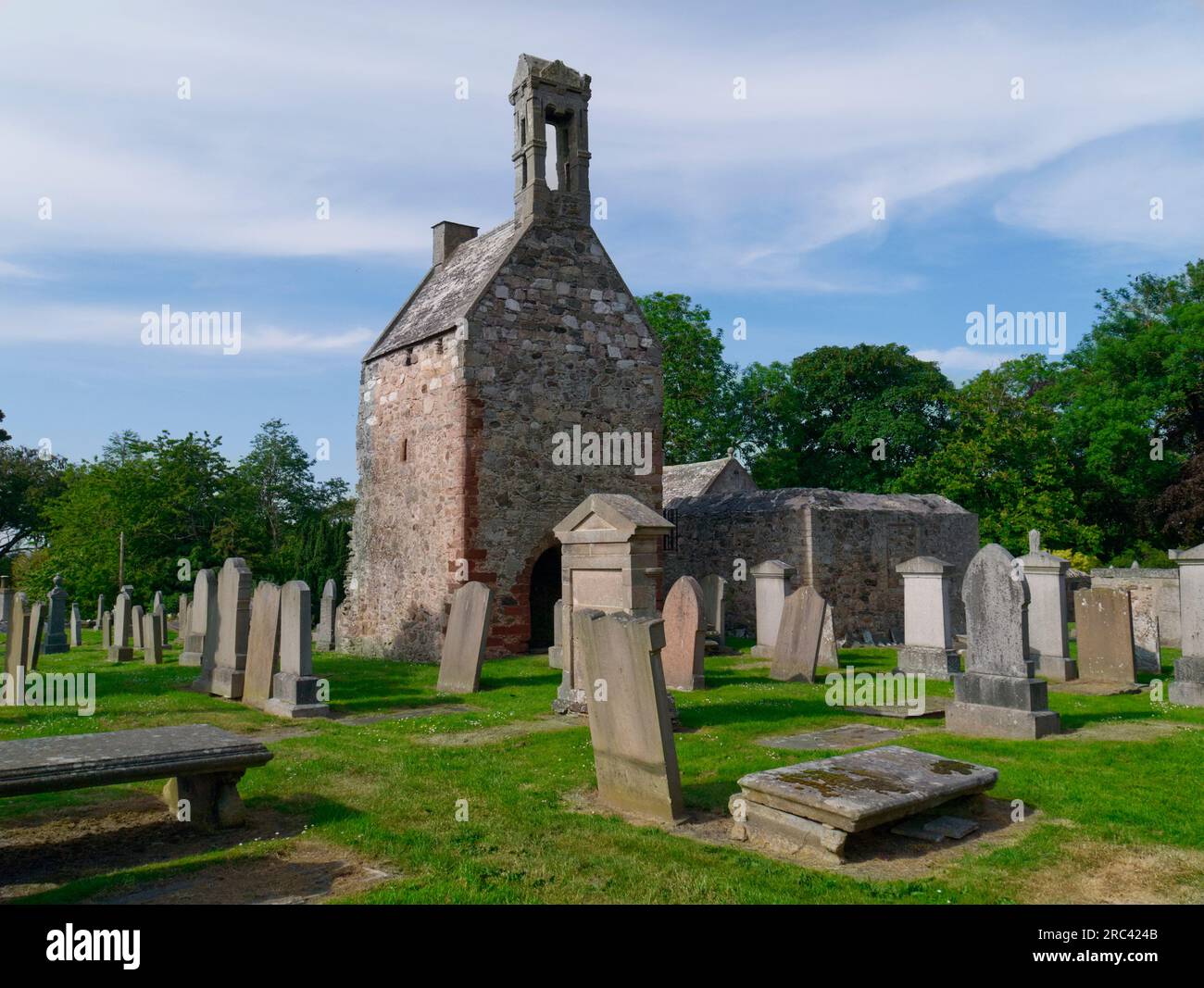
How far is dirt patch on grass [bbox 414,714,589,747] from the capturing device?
847 centimetres

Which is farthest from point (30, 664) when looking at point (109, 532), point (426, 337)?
point (109, 532)

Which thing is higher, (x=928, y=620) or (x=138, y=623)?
(x=928, y=620)

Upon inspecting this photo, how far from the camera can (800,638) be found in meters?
12.5

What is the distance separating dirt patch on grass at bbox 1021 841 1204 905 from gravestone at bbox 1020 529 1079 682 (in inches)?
316

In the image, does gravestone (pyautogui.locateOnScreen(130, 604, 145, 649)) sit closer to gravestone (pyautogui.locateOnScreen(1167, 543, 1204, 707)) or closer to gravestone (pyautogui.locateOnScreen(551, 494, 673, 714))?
gravestone (pyautogui.locateOnScreen(551, 494, 673, 714))

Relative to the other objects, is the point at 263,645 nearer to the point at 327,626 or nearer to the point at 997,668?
the point at 997,668

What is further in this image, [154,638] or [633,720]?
[154,638]

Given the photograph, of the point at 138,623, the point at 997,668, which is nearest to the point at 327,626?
the point at 138,623

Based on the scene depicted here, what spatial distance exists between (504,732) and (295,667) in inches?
116

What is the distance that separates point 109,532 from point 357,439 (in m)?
14.6

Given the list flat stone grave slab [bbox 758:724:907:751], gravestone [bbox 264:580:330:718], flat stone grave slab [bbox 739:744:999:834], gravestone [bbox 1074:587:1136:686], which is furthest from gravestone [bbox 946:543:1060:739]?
gravestone [bbox 264:580:330:718]

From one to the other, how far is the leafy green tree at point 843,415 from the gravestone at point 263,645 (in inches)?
1073

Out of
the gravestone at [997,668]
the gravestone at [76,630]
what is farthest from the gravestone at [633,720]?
the gravestone at [76,630]

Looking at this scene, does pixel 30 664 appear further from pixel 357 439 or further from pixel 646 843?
pixel 646 843
